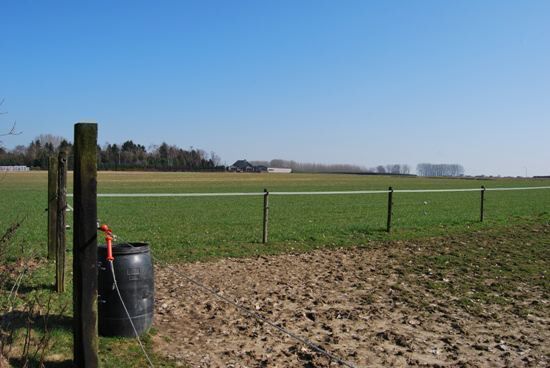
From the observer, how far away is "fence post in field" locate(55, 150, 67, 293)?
6.93 metres

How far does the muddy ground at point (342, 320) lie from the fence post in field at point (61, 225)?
4.61 ft

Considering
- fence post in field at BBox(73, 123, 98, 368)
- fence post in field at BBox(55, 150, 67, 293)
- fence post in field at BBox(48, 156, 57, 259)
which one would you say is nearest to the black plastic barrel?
fence post in field at BBox(73, 123, 98, 368)

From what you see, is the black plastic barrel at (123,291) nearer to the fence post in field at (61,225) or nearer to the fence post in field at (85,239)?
the fence post in field at (85,239)

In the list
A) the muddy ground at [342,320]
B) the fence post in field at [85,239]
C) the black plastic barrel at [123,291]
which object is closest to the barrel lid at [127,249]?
the black plastic barrel at [123,291]

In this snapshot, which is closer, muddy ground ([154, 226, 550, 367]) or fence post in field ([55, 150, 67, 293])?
muddy ground ([154, 226, 550, 367])

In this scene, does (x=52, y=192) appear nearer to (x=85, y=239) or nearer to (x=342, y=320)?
(x=85, y=239)

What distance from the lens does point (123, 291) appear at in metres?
5.36

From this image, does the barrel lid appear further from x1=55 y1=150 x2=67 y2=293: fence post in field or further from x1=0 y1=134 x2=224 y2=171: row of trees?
x1=0 y1=134 x2=224 y2=171: row of trees

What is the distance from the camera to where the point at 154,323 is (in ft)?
20.1

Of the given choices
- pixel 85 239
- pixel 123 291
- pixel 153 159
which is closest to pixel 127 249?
pixel 123 291

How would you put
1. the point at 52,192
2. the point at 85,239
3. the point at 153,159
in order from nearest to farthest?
1. the point at 85,239
2. the point at 52,192
3. the point at 153,159

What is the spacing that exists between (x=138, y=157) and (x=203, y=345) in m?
160

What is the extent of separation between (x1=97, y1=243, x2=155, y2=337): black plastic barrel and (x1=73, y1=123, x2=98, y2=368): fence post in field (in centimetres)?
104

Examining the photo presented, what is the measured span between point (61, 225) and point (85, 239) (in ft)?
10.3
